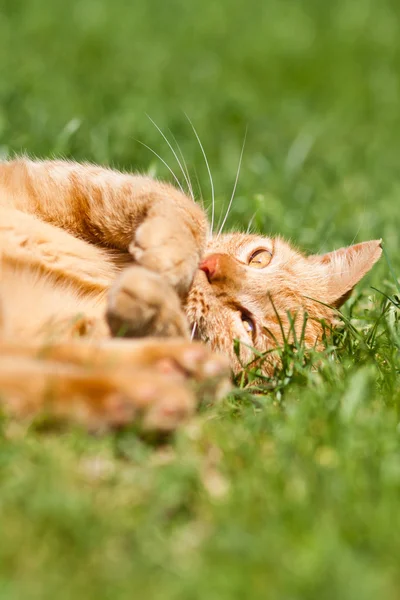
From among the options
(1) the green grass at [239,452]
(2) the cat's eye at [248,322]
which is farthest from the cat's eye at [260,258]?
(1) the green grass at [239,452]

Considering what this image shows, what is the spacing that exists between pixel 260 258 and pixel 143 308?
973 mm

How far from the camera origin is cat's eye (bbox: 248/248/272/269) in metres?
3.34

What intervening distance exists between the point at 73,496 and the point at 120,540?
149 mm

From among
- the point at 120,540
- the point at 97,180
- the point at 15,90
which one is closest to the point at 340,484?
the point at 120,540

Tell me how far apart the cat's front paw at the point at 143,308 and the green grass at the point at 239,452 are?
12.1 inches

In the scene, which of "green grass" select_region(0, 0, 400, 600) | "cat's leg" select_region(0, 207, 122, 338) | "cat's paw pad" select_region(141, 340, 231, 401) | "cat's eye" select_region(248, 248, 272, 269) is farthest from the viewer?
"cat's eye" select_region(248, 248, 272, 269)

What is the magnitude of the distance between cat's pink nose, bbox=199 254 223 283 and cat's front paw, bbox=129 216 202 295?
14 cm

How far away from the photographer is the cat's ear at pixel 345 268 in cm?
341

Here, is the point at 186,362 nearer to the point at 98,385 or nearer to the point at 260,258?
the point at 98,385

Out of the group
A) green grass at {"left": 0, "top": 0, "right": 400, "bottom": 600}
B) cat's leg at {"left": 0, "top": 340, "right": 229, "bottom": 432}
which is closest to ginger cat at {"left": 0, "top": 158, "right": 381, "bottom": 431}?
cat's leg at {"left": 0, "top": 340, "right": 229, "bottom": 432}

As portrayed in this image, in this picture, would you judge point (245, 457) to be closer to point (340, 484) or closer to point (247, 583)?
point (340, 484)

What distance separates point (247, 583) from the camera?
5.49ft

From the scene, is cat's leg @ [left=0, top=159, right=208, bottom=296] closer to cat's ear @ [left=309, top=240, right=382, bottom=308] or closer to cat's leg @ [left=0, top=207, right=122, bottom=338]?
cat's leg @ [left=0, top=207, right=122, bottom=338]

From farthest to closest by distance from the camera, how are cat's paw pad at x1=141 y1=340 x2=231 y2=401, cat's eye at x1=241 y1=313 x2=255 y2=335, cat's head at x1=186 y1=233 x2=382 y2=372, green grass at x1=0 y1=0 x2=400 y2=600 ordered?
cat's eye at x1=241 y1=313 x2=255 y2=335, cat's head at x1=186 y1=233 x2=382 y2=372, cat's paw pad at x1=141 y1=340 x2=231 y2=401, green grass at x1=0 y1=0 x2=400 y2=600
